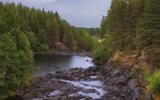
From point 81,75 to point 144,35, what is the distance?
2294 cm

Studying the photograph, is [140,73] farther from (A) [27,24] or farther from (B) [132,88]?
(A) [27,24]

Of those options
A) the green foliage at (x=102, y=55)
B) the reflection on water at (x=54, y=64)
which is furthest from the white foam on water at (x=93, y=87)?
the green foliage at (x=102, y=55)

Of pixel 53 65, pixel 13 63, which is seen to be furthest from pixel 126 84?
pixel 53 65

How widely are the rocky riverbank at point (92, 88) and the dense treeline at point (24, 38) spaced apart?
312 centimetres

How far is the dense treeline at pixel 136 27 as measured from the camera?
6097 centimetres

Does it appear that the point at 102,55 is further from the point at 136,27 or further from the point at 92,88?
the point at 92,88

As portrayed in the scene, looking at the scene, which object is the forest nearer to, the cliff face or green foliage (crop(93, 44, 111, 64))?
the cliff face

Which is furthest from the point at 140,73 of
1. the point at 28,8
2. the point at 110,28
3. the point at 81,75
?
the point at 28,8

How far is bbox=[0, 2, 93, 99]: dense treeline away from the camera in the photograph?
182 ft

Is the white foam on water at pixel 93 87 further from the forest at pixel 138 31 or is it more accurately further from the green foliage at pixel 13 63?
the green foliage at pixel 13 63

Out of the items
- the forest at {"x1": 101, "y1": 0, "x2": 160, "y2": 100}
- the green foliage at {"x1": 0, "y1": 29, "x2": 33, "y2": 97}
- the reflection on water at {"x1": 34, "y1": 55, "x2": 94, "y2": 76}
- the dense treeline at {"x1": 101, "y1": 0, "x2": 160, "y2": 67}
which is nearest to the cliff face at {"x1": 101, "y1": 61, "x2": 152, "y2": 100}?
the forest at {"x1": 101, "y1": 0, "x2": 160, "y2": 100}

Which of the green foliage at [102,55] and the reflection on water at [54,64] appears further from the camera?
the green foliage at [102,55]

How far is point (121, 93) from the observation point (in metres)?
56.1

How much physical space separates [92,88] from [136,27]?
1803 cm
